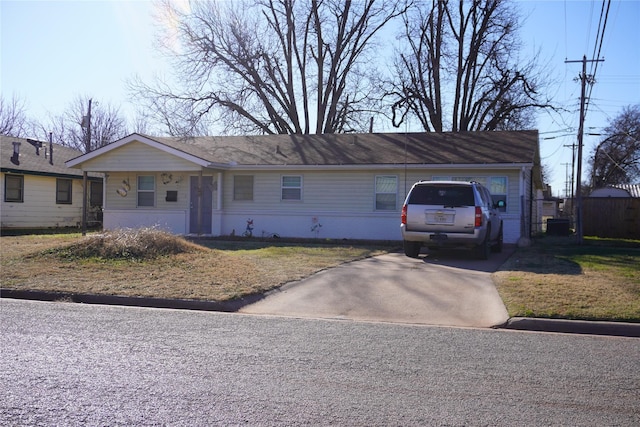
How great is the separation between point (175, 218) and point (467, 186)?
12.3 m

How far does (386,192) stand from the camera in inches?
821

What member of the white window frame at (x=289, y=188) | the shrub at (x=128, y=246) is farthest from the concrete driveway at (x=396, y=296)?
the white window frame at (x=289, y=188)

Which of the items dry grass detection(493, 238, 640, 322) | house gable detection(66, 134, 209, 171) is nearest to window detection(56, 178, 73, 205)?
house gable detection(66, 134, 209, 171)

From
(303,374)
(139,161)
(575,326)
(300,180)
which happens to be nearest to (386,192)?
(300,180)

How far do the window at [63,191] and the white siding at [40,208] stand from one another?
0.16 metres

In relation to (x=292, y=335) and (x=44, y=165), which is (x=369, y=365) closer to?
(x=292, y=335)

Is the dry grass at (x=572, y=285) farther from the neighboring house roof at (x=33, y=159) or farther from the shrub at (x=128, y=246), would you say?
the neighboring house roof at (x=33, y=159)

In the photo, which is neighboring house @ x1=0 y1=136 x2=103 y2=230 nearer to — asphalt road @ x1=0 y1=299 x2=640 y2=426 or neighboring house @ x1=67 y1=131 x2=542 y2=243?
neighboring house @ x1=67 y1=131 x2=542 y2=243

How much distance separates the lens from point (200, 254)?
13891 millimetres

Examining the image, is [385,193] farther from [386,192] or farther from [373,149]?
[373,149]

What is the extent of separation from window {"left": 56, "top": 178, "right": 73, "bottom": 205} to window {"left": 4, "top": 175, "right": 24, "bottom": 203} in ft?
7.00

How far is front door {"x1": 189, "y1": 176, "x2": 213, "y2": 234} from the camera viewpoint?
22.5m

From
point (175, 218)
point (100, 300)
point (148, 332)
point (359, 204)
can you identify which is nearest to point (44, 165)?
point (175, 218)

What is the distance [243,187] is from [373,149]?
5107mm
